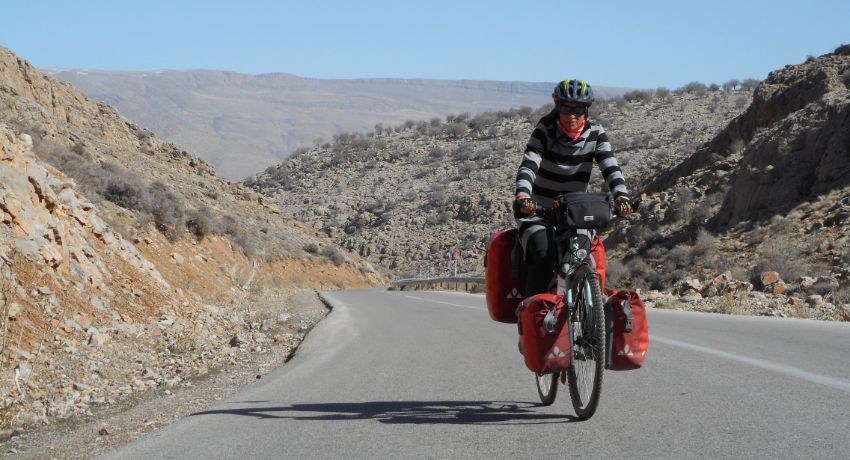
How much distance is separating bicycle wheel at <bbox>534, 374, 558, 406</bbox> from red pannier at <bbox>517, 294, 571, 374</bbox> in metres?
0.54

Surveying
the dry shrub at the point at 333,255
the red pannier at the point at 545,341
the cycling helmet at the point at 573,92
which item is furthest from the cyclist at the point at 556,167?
the dry shrub at the point at 333,255

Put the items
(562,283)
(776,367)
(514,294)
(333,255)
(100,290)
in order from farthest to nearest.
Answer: (333,255) < (100,290) < (776,367) < (514,294) < (562,283)

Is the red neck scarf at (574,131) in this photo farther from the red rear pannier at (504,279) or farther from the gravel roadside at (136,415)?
the gravel roadside at (136,415)

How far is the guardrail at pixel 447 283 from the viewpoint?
33906 mm

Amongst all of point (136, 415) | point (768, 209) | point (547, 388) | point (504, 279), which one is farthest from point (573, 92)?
point (768, 209)

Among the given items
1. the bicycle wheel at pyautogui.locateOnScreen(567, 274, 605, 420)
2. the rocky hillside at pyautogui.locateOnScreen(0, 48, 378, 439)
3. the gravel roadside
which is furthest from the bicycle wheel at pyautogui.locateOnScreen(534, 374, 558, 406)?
the rocky hillside at pyautogui.locateOnScreen(0, 48, 378, 439)

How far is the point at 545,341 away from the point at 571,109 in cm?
170

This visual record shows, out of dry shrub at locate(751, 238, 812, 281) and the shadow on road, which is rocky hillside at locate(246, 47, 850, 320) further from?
the shadow on road

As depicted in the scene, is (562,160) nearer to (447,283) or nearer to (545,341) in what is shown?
(545,341)

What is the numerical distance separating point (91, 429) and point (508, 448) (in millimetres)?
3636

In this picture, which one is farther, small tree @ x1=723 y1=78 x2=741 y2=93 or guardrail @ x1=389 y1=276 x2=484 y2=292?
small tree @ x1=723 y1=78 x2=741 y2=93

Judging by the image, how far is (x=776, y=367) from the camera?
25.7 ft

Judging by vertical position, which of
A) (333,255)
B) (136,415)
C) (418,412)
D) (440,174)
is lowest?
(333,255)

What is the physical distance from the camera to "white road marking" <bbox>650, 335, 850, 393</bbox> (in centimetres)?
680
